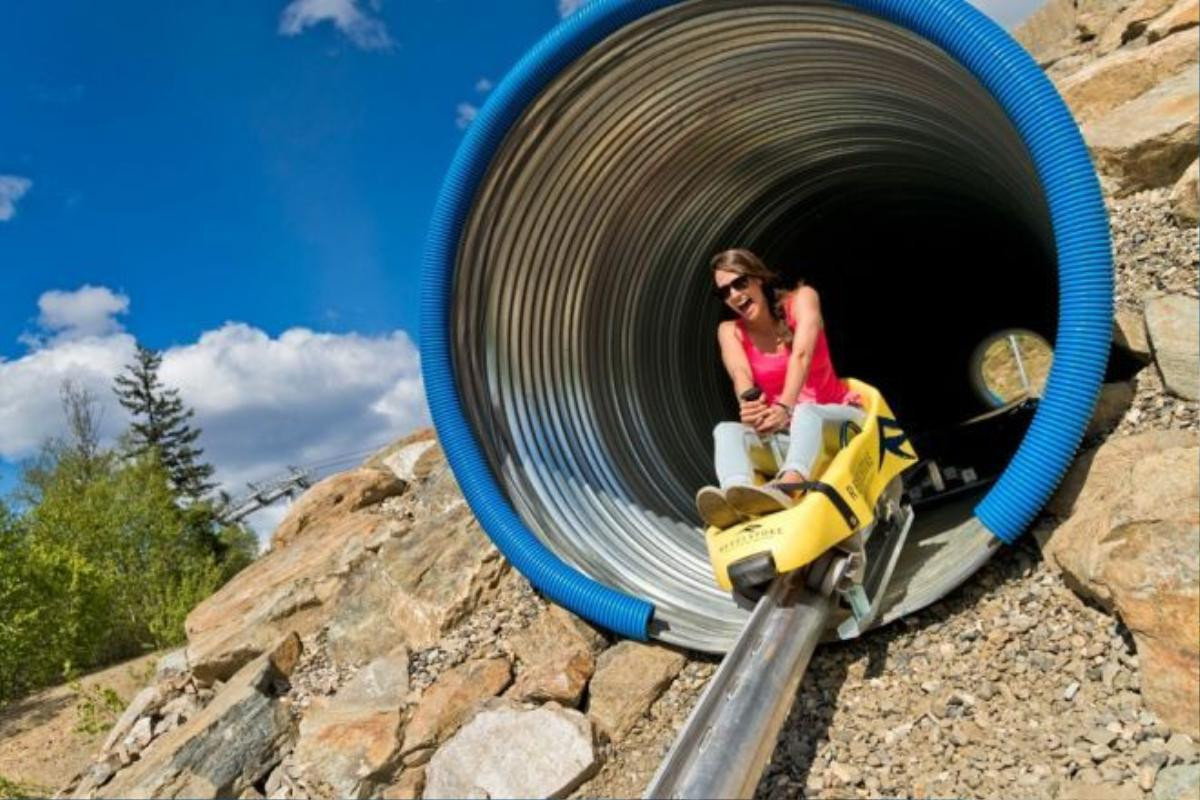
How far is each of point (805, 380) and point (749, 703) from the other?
173 cm

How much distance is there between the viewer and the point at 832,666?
3.73 metres

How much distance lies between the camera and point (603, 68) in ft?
15.2

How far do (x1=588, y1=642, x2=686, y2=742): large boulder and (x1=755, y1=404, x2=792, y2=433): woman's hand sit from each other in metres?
1.14

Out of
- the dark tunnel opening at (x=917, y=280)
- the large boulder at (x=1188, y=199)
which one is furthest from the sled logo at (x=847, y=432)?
the dark tunnel opening at (x=917, y=280)

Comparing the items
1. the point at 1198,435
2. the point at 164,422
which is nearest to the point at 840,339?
A: the point at 1198,435

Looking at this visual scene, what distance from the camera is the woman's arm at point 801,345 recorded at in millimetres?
3988

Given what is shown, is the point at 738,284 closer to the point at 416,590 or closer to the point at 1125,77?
the point at 416,590

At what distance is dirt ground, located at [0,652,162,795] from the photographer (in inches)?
269

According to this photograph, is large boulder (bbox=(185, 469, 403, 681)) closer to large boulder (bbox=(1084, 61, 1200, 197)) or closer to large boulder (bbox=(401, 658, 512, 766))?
large boulder (bbox=(401, 658, 512, 766))

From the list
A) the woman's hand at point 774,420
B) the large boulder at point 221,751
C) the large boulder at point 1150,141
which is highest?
the large boulder at point 1150,141

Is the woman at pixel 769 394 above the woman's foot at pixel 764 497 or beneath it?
above

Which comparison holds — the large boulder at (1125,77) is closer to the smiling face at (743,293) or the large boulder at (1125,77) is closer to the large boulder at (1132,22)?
the large boulder at (1132,22)

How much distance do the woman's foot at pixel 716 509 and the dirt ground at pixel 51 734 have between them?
5416 millimetres

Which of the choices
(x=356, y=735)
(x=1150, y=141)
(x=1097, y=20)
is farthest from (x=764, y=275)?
(x=1097, y=20)
